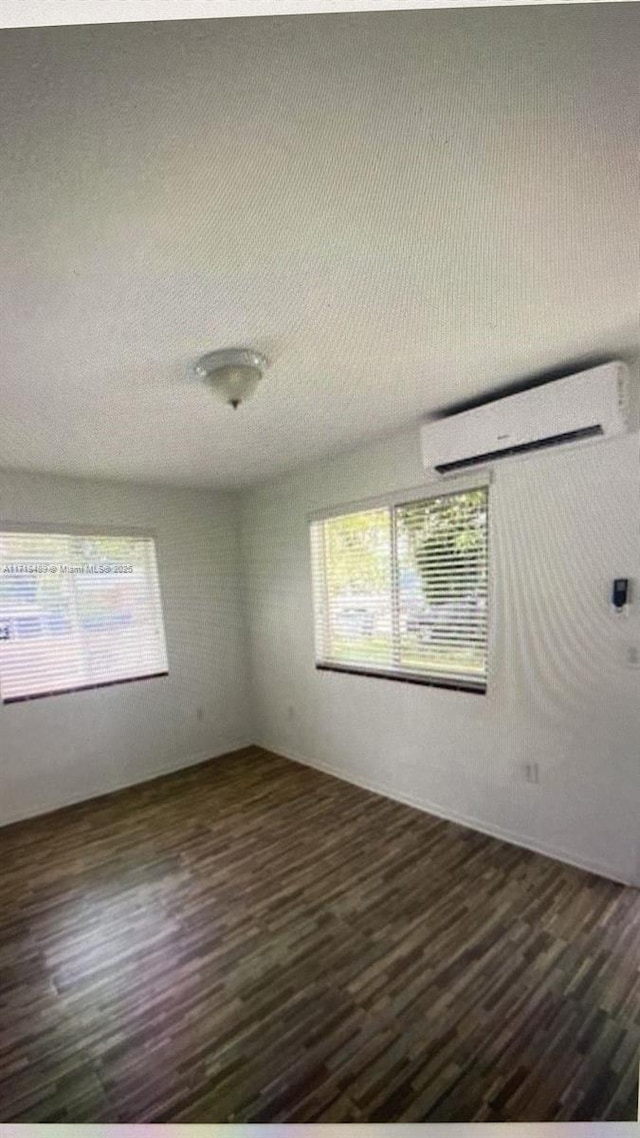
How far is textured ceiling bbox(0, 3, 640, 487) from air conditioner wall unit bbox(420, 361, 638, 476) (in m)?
0.13

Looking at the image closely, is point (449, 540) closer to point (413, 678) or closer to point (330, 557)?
point (413, 678)

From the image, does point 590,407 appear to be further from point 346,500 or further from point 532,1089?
point 532,1089

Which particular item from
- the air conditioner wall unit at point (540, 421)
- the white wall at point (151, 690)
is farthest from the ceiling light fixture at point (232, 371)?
the white wall at point (151, 690)

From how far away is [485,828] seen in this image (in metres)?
2.50

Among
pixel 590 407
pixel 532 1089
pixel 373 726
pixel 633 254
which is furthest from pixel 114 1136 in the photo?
pixel 590 407

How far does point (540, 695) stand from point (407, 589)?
950mm

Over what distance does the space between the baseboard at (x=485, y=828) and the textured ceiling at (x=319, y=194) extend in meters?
2.30

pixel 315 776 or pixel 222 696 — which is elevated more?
pixel 222 696

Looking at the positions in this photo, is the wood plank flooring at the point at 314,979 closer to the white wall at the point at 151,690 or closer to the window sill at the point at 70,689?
the white wall at the point at 151,690

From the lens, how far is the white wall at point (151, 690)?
2.93m

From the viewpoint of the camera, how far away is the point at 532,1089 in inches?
48.9

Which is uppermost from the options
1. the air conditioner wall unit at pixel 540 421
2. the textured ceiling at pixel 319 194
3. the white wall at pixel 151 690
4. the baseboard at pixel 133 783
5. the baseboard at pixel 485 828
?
the textured ceiling at pixel 319 194

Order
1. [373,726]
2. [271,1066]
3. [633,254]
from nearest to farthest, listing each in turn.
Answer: [633,254] < [271,1066] < [373,726]

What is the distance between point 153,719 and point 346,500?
2.25 meters
